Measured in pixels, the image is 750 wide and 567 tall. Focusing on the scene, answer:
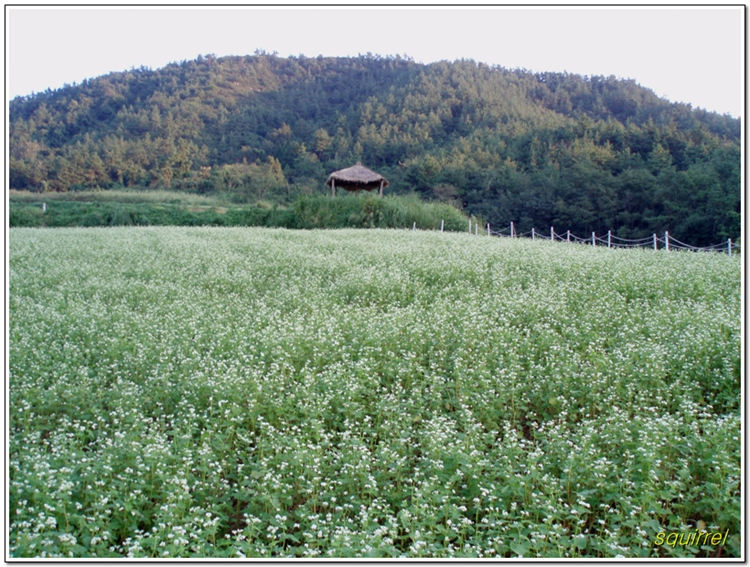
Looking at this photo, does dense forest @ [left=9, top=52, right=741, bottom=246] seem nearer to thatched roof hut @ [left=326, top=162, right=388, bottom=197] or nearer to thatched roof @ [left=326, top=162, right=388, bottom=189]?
thatched roof hut @ [left=326, top=162, right=388, bottom=197]

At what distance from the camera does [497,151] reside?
5494 cm

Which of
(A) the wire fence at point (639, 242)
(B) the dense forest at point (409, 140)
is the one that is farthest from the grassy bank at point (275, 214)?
(B) the dense forest at point (409, 140)

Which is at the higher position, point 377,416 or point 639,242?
point 639,242

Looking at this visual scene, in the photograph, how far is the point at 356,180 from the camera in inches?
1503

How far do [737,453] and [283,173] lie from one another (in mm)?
53677

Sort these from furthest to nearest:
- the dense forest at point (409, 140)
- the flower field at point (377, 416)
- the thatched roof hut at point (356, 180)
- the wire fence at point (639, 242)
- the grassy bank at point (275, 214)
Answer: the thatched roof hut at point (356, 180), the dense forest at point (409, 140), the grassy bank at point (275, 214), the wire fence at point (639, 242), the flower field at point (377, 416)

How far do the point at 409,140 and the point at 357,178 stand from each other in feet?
73.6

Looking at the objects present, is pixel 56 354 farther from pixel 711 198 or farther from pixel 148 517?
pixel 711 198

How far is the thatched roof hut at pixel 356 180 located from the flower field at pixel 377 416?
27473 millimetres

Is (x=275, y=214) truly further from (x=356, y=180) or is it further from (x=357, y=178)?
(x=357, y=178)

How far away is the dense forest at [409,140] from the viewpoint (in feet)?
114

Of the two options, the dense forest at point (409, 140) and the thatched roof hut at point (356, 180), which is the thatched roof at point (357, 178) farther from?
the dense forest at point (409, 140)

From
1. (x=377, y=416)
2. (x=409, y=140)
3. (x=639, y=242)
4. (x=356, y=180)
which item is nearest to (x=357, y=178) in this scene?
(x=356, y=180)

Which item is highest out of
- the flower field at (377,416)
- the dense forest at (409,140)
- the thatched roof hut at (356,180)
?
the dense forest at (409,140)
